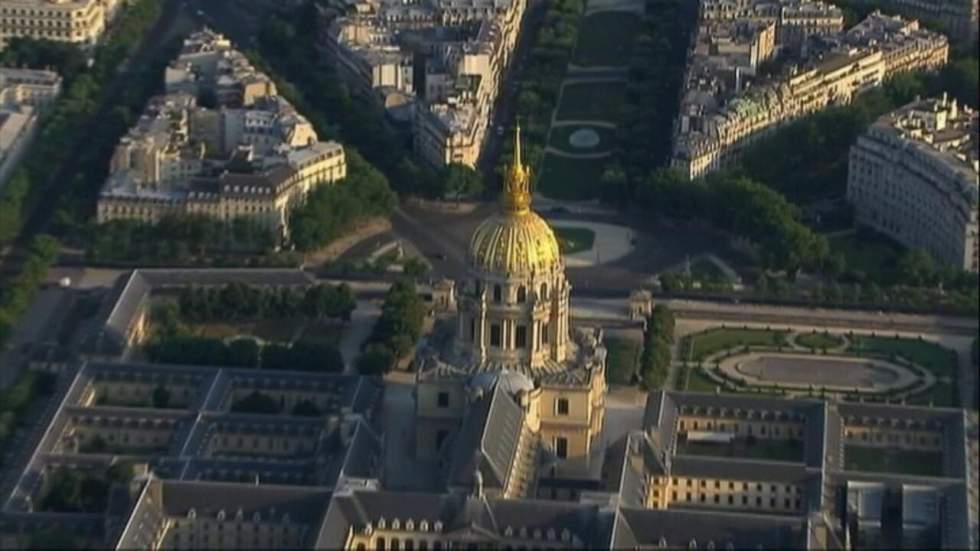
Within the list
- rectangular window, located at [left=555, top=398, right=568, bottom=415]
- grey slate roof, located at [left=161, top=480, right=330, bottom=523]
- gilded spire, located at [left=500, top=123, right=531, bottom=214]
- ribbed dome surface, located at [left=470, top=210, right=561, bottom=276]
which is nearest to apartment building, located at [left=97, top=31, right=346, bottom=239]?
ribbed dome surface, located at [left=470, top=210, right=561, bottom=276]

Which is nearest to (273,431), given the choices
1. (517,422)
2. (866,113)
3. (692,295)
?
(517,422)

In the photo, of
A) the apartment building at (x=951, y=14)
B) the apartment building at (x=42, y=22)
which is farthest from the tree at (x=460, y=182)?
the apartment building at (x=42, y=22)

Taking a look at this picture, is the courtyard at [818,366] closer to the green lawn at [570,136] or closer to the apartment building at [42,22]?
the green lawn at [570,136]

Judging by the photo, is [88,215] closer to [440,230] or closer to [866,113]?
[440,230]

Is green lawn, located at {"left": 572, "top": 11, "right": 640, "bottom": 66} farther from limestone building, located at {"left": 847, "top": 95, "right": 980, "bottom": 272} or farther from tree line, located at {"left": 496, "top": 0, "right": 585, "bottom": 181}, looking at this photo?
limestone building, located at {"left": 847, "top": 95, "right": 980, "bottom": 272}

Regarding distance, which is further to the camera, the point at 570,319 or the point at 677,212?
the point at 677,212

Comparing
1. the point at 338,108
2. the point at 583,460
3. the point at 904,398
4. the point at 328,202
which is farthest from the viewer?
the point at 338,108
